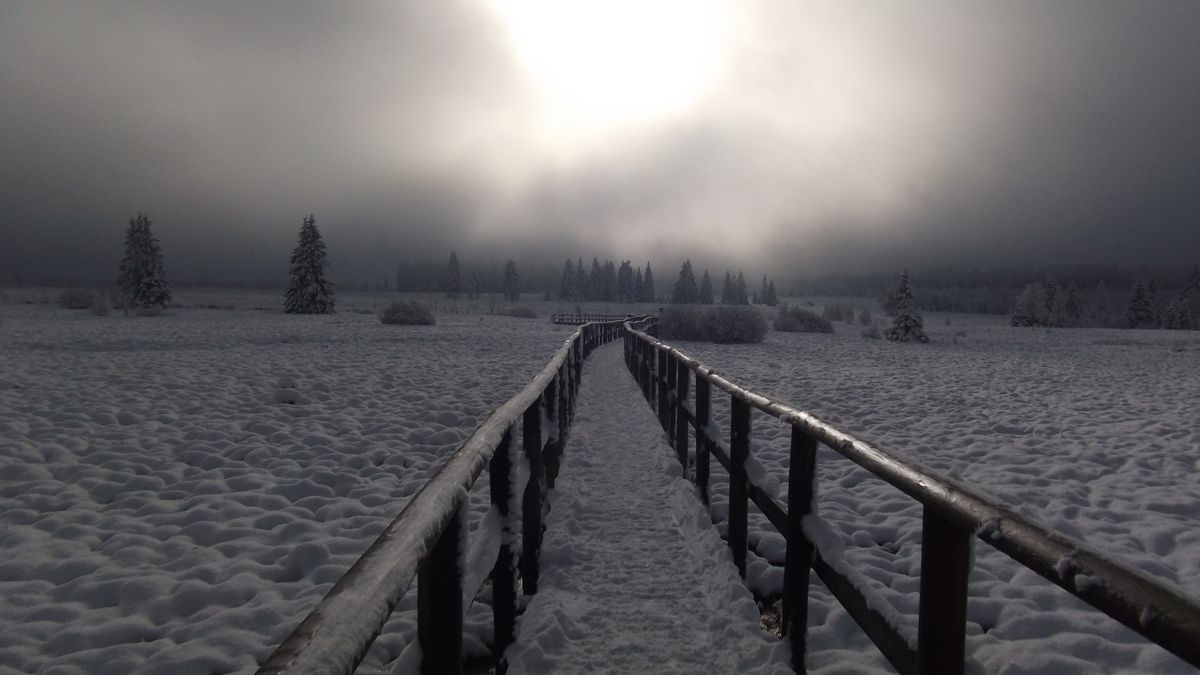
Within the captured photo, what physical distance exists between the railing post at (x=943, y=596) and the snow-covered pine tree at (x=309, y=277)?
53894mm

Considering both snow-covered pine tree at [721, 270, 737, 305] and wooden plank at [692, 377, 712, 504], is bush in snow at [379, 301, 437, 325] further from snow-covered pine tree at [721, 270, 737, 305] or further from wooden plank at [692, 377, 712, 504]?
snow-covered pine tree at [721, 270, 737, 305]

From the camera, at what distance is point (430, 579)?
5.61 ft

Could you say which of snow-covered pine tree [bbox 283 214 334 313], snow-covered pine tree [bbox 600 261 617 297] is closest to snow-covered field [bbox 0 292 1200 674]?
snow-covered pine tree [bbox 283 214 334 313]

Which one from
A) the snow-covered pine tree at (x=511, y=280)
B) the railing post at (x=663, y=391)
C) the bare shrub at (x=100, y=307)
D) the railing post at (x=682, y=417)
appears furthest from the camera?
the snow-covered pine tree at (x=511, y=280)

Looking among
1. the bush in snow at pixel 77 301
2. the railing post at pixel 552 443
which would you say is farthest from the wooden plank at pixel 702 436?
the bush in snow at pixel 77 301

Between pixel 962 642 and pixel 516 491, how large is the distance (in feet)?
6.45

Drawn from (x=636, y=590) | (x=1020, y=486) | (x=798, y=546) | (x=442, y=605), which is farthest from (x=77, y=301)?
(x=1020, y=486)

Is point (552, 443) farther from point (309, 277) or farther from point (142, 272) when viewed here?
point (142, 272)

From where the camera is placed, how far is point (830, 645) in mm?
3166

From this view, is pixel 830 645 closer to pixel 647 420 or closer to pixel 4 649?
A: pixel 4 649

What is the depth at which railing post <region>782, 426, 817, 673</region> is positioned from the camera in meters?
2.77

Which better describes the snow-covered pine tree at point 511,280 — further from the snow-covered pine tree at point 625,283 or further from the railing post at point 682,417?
the railing post at point 682,417

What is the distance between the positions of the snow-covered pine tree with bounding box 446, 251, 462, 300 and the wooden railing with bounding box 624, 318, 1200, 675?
11200 centimetres

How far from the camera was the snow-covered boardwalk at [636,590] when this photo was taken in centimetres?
304
